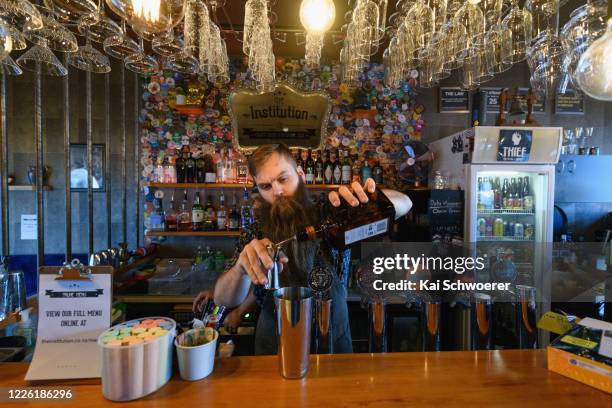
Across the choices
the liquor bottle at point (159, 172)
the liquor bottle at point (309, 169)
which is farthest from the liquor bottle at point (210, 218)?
the liquor bottle at point (309, 169)

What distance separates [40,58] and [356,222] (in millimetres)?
1684

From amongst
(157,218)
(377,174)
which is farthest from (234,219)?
(377,174)

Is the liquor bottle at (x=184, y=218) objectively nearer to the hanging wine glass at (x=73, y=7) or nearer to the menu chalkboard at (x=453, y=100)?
the hanging wine glass at (x=73, y=7)

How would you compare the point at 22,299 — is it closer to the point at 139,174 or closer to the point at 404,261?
the point at 139,174

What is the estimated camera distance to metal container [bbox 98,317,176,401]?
661 millimetres

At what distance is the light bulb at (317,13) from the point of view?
4.75 ft

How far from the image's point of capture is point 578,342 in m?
0.83

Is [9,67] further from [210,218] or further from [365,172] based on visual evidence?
[365,172]

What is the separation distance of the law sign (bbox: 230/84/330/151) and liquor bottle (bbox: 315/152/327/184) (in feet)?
0.38

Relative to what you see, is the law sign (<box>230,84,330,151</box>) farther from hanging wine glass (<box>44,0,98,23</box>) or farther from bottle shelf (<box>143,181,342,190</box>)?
hanging wine glass (<box>44,0,98,23</box>)

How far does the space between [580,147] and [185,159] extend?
4.13 m

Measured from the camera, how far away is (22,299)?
1296mm

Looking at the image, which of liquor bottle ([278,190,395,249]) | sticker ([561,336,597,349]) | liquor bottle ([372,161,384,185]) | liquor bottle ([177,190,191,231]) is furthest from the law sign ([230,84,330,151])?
sticker ([561,336,597,349])

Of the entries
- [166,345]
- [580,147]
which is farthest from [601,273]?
[166,345]
